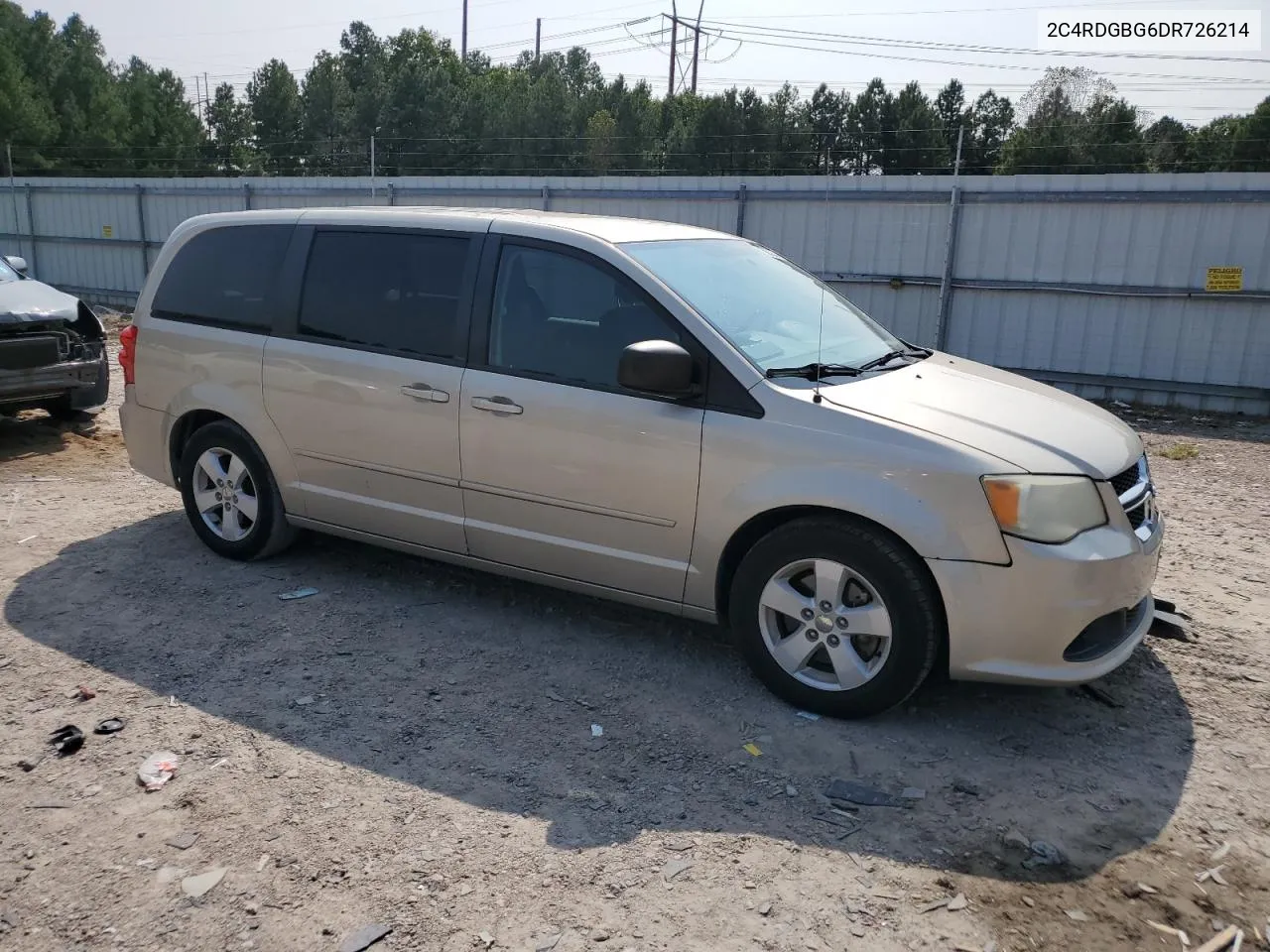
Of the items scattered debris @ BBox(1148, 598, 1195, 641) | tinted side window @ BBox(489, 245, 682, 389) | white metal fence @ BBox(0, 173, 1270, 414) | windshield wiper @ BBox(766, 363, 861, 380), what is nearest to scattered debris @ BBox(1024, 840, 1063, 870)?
windshield wiper @ BBox(766, 363, 861, 380)

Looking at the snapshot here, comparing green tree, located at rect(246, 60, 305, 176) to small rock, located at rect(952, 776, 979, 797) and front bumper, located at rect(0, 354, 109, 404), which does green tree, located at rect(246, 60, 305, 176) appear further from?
small rock, located at rect(952, 776, 979, 797)

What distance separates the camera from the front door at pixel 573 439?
4059 mm

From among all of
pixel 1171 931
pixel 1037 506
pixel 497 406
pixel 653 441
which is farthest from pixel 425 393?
pixel 1171 931

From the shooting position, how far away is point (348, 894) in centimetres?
288

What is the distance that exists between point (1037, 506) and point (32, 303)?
7591 mm

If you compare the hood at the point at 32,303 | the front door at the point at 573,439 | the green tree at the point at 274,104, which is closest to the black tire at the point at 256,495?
the front door at the point at 573,439

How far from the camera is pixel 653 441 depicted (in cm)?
403

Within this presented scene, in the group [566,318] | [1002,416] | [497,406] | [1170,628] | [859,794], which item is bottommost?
[859,794]

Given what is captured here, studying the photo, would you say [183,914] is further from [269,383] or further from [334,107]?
[334,107]

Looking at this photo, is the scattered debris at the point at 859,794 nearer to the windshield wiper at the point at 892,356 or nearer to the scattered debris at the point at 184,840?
the windshield wiper at the point at 892,356

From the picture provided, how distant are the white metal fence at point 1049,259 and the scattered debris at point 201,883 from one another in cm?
1092

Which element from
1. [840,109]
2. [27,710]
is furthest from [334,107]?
[27,710]

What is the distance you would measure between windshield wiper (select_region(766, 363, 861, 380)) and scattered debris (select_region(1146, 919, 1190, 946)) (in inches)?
84.7

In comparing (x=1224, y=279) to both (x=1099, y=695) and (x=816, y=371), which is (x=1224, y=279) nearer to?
(x=1099, y=695)
